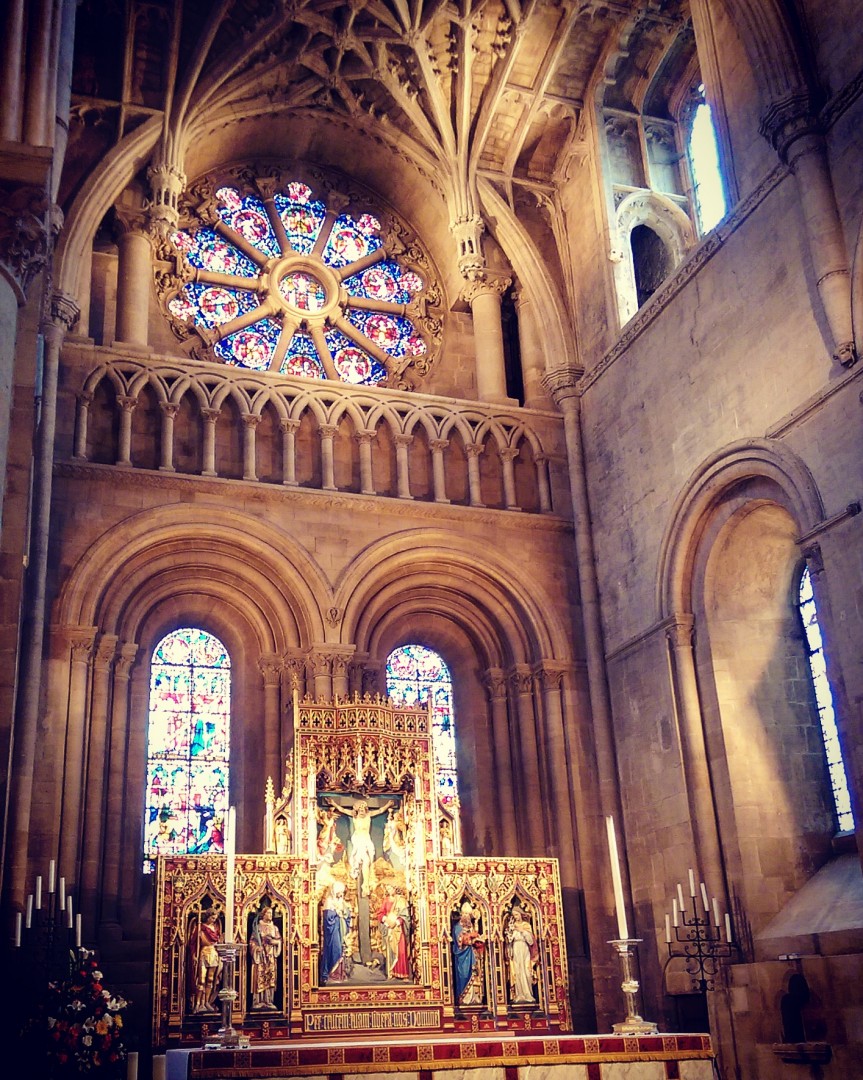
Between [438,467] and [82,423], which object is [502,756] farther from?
[82,423]

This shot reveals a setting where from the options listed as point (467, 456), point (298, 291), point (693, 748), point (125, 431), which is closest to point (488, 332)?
point (467, 456)

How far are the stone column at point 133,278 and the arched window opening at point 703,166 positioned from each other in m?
7.34

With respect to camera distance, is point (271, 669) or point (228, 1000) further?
point (271, 669)

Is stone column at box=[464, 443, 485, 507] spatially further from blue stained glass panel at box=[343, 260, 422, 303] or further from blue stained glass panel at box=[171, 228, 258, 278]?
blue stained glass panel at box=[171, 228, 258, 278]

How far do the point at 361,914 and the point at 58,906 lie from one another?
2957 millimetres

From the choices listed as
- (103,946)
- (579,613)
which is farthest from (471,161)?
(103,946)

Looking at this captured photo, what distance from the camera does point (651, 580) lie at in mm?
14344

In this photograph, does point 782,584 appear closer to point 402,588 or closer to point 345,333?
point 402,588

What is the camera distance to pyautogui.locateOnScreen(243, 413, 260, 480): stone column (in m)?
14.9

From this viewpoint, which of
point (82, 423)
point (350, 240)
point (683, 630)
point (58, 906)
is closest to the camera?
point (58, 906)

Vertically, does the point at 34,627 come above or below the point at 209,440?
below

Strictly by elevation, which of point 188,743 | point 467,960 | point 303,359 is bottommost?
point 467,960

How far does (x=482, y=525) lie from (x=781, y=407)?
4.57m

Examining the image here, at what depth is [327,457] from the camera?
15344mm
